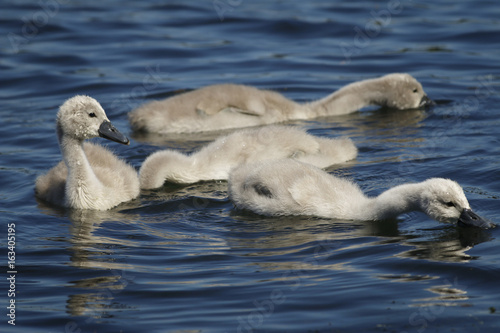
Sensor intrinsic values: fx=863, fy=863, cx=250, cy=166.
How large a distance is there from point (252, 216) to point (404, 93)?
4.71 m

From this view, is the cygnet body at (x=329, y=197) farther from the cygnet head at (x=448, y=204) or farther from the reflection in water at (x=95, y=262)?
the reflection in water at (x=95, y=262)

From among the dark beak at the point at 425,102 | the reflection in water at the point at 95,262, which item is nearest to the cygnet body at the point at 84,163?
the reflection in water at the point at 95,262

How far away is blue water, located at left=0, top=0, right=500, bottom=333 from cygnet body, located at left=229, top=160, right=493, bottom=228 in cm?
13

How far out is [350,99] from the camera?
11586 mm

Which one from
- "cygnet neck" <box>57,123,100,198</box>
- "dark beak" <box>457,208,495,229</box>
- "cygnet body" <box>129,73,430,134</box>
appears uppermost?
"cygnet body" <box>129,73,430,134</box>

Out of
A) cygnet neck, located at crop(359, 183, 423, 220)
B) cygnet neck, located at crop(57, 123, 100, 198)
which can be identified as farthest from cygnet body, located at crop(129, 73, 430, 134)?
cygnet neck, located at crop(359, 183, 423, 220)

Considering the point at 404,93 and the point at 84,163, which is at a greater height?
the point at 404,93

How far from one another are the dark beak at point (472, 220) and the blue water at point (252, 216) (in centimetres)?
13

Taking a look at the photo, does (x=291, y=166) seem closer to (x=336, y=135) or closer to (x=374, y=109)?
(x=336, y=135)

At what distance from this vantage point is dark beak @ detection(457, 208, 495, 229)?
22.4 ft

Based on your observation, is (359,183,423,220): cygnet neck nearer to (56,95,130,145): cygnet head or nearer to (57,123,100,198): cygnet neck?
(56,95,130,145): cygnet head

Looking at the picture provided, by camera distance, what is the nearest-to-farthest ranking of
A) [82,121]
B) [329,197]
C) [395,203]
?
[395,203]
[329,197]
[82,121]

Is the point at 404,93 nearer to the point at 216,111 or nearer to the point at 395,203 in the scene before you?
the point at 216,111

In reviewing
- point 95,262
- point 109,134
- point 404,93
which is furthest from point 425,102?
point 95,262
